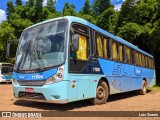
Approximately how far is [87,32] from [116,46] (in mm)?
3127

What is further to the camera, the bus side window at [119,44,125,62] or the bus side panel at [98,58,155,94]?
the bus side window at [119,44,125,62]

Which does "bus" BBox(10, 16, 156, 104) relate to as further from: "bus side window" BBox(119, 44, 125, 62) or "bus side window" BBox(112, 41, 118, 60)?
"bus side window" BBox(119, 44, 125, 62)

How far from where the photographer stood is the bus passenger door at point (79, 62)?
30.3 ft

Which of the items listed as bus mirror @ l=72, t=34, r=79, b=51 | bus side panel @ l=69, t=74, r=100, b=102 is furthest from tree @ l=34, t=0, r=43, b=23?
bus mirror @ l=72, t=34, r=79, b=51

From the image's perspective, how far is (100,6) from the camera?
3716cm

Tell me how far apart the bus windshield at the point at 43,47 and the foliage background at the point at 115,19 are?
666 inches

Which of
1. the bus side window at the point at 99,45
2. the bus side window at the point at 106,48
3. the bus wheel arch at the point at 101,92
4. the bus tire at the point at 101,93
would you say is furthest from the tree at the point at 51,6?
the bus tire at the point at 101,93

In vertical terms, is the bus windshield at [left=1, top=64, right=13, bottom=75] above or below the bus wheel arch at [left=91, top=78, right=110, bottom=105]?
above

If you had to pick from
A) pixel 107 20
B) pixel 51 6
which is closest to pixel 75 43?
pixel 107 20

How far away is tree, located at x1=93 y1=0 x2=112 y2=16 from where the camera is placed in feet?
120

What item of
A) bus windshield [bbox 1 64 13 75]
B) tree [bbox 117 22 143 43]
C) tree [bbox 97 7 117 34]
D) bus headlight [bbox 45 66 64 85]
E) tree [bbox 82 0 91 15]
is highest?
tree [bbox 82 0 91 15]

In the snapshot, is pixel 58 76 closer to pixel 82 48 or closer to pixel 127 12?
pixel 82 48

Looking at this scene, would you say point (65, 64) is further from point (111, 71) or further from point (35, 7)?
point (35, 7)

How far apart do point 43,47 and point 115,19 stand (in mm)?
25437
